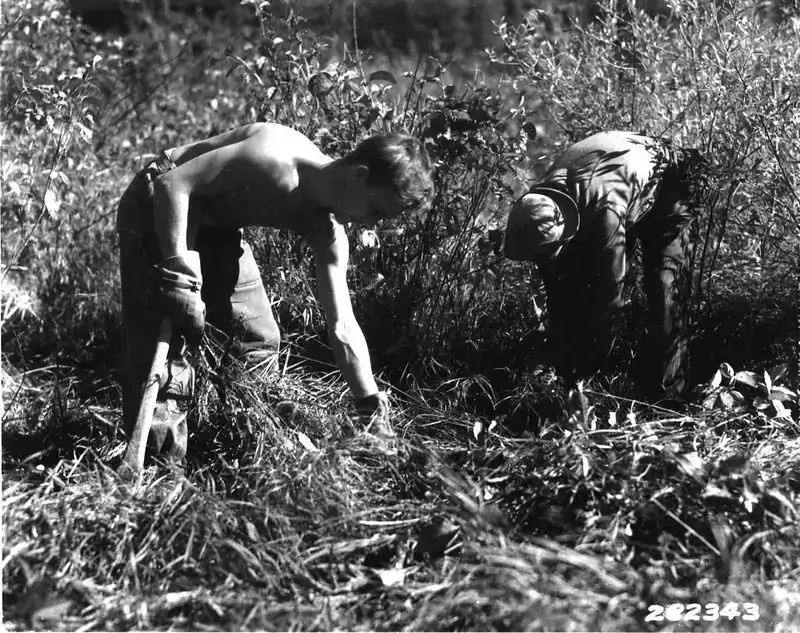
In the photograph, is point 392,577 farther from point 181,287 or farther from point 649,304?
point 649,304

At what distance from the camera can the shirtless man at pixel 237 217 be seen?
2.99m

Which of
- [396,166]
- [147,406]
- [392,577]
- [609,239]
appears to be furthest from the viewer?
[609,239]

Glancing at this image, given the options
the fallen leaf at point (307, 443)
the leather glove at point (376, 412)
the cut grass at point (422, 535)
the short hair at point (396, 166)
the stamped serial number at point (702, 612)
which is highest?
the short hair at point (396, 166)

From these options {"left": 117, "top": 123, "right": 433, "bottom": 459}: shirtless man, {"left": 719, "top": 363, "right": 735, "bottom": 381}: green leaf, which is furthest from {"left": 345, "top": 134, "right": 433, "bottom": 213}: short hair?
{"left": 719, "top": 363, "right": 735, "bottom": 381}: green leaf

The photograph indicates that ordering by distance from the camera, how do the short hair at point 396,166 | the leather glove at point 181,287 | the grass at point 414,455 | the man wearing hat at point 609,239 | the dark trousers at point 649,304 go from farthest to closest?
the dark trousers at point 649,304
the man wearing hat at point 609,239
the leather glove at point 181,287
the short hair at point 396,166
the grass at point 414,455

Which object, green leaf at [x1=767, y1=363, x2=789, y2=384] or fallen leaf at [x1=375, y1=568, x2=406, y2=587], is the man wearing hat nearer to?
green leaf at [x1=767, y1=363, x2=789, y2=384]

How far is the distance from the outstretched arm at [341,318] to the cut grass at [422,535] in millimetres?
178

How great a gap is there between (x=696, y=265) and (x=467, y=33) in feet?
14.5

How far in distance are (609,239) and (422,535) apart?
130cm

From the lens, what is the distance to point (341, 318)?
315 cm

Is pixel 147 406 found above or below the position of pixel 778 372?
above

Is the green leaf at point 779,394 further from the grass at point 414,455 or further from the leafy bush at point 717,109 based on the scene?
the leafy bush at point 717,109

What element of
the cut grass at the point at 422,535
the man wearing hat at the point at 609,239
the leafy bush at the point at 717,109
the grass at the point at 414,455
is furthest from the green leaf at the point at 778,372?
the leafy bush at the point at 717,109

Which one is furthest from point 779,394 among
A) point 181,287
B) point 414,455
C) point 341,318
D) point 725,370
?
point 181,287
